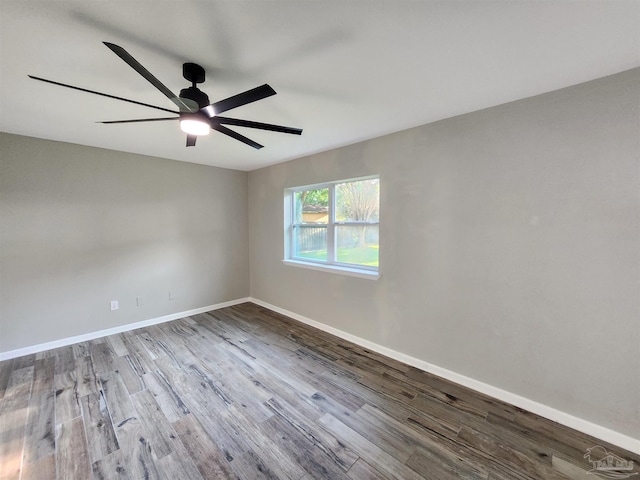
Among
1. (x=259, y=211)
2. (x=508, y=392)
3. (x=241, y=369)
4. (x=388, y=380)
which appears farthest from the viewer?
(x=259, y=211)

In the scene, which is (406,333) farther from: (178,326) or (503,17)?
(178,326)

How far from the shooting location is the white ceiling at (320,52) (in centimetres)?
114

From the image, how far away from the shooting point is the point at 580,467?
151cm

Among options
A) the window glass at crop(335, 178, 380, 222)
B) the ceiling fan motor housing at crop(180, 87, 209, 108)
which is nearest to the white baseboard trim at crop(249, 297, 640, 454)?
the window glass at crop(335, 178, 380, 222)

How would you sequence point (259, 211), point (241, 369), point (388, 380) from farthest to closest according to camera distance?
1. point (259, 211)
2. point (241, 369)
3. point (388, 380)

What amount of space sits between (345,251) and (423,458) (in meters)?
2.21

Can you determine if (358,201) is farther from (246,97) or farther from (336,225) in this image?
(246,97)

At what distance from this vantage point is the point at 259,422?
1.85 metres

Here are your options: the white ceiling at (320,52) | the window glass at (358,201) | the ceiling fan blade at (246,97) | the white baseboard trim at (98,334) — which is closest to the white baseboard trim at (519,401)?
the window glass at (358,201)

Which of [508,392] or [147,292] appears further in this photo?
[147,292]

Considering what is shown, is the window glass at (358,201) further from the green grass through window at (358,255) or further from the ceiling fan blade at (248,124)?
the ceiling fan blade at (248,124)

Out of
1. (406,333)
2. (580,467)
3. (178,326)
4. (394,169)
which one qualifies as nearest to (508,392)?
(580,467)

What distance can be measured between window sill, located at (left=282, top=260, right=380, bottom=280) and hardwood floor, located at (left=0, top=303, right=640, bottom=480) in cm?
88

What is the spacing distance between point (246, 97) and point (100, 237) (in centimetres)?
313
